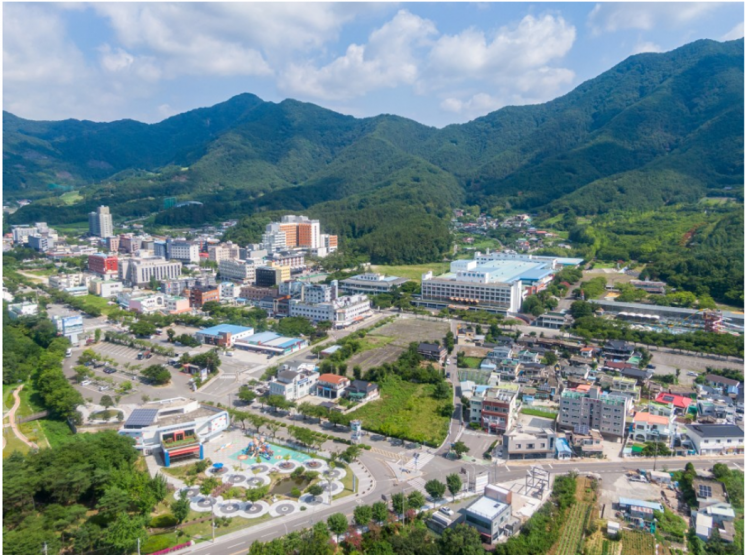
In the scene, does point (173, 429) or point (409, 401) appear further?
point (409, 401)

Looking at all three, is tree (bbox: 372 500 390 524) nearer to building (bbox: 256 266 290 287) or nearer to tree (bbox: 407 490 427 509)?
tree (bbox: 407 490 427 509)

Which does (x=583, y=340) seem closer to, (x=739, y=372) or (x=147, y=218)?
(x=739, y=372)

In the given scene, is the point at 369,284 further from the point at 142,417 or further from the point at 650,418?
the point at 650,418

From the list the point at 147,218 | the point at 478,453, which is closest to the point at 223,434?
the point at 478,453

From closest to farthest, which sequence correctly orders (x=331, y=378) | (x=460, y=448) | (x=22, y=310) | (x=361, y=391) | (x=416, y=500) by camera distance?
(x=416, y=500) < (x=460, y=448) < (x=361, y=391) < (x=331, y=378) < (x=22, y=310)

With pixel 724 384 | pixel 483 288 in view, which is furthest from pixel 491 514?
pixel 483 288
